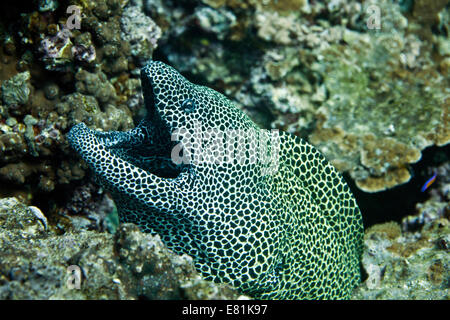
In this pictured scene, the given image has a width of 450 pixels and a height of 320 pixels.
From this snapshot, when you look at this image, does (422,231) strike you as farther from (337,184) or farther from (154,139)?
(154,139)

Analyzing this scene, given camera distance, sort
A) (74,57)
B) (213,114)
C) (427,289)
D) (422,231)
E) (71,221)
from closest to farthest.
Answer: (213,114) → (427,289) → (74,57) → (71,221) → (422,231)

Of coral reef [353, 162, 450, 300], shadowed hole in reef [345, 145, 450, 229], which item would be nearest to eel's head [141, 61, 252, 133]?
Result: coral reef [353, 162, 450, 300]

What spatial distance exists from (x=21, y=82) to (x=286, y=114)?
10.8 feet

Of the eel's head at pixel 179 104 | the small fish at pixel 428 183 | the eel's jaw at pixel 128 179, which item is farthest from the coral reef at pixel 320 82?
the eel's jaw at pixel 128 179

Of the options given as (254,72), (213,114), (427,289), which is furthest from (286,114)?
(427,289)

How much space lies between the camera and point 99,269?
2377 millimetres

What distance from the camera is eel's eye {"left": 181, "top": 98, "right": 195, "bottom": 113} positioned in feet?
9.56

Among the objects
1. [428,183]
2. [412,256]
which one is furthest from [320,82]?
[412,256]

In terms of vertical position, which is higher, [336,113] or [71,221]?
[336,113]

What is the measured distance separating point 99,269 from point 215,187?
1121 mm

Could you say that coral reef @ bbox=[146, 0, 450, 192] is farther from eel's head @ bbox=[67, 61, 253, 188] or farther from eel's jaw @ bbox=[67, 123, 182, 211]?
eel's jaw @ bbox=[67, 123, 182, 211]

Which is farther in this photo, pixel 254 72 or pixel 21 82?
pixel 254 72

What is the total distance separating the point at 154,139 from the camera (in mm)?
3066

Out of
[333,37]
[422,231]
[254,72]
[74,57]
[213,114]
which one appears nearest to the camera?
[213,114]
